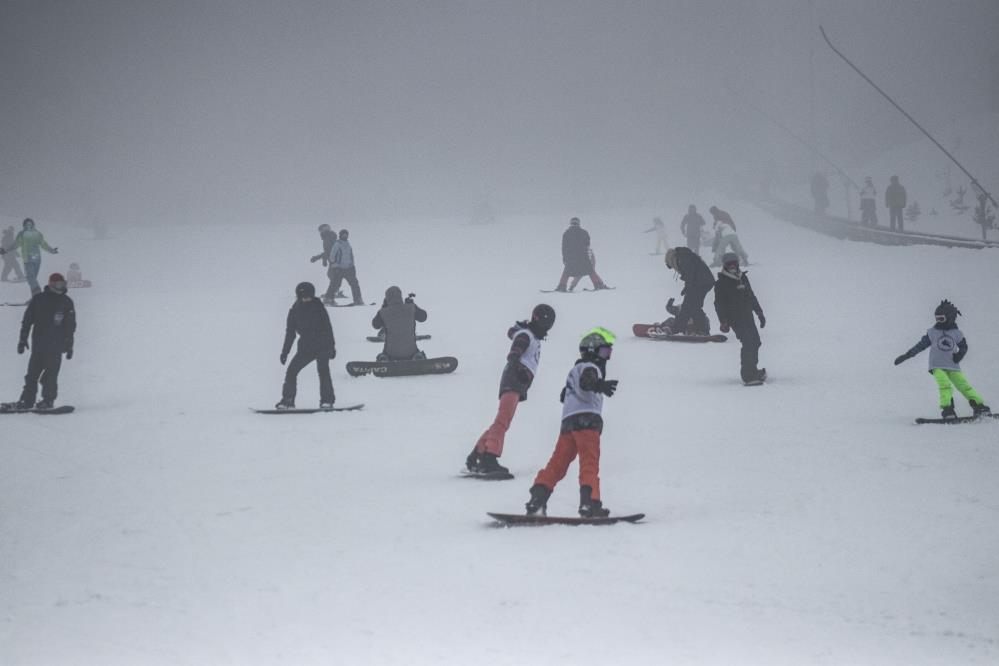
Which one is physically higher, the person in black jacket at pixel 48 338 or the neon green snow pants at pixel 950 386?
the person in black jacket at pixel 48 338

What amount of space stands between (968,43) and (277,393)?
90.9 metres

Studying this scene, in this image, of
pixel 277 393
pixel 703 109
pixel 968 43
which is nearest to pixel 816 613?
pixel 277 393

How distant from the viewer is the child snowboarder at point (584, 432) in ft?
27.3

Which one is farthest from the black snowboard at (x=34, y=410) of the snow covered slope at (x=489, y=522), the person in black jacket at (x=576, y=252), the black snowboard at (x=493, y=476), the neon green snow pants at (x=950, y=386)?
the person in black jacket at (x=576, y=252)

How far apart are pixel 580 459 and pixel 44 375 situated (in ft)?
24.3

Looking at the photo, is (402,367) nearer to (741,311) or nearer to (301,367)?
(301,367)

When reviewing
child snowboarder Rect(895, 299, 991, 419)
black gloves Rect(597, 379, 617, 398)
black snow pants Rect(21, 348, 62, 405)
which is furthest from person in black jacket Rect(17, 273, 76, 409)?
child snowboarder Rect(895, 299, 991, 419)

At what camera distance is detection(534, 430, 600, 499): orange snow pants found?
833 cm

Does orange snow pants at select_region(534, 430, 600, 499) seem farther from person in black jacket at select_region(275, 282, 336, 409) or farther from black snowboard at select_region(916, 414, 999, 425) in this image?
person in black jacket at select_region(275, 282, 336, 409)

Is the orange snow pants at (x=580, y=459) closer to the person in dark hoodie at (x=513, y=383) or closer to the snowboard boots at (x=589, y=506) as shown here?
the snowboard boots at (x=589, y=506)

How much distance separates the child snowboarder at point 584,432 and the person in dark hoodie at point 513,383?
1.29 m

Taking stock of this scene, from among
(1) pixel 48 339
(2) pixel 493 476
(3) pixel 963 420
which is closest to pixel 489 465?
(2) pixel 493 476

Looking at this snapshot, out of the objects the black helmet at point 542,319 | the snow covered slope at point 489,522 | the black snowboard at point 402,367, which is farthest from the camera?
the black snowboard at point 402,367

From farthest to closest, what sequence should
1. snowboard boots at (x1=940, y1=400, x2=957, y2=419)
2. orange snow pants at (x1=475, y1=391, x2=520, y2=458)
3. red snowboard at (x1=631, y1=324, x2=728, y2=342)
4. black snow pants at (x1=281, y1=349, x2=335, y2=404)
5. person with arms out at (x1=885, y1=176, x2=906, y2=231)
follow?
person with arms out at (x1=885, y1=176, x2=906, y2=231)
red snowboard at (x1=631, y1=324, x2=728, y2=342)
black snow pants at (x1=281, y1=349, x2=335, y2=404)
snowboard boots at (x1=940, y1=400, x2=957, y2=419)
orange snow pants at (x1=475, y1=391, x2=520, y2=458)
